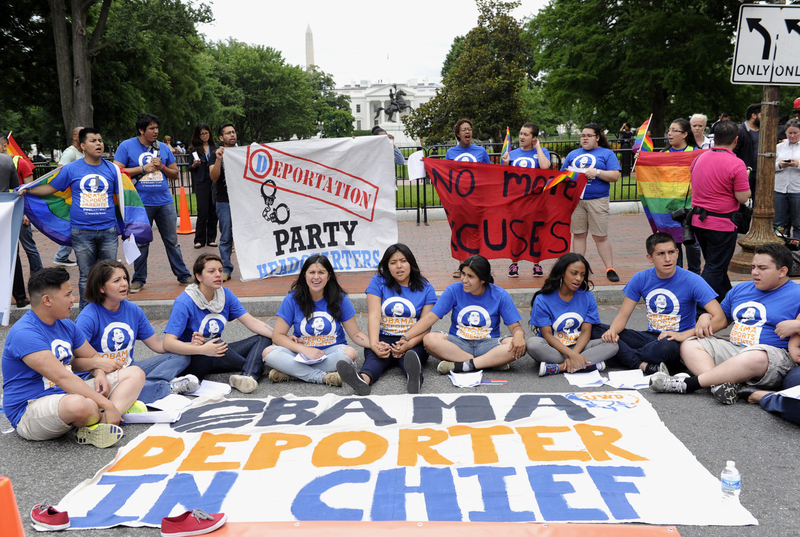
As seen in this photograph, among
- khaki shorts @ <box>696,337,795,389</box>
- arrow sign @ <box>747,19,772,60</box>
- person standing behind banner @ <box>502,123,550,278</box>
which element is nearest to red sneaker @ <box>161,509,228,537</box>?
khaki shorts @ <box>696,337,795,389</box>

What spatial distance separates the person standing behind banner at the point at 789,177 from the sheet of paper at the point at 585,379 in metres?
5.06

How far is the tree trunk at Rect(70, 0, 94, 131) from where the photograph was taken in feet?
57.5

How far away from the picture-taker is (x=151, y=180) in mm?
8531

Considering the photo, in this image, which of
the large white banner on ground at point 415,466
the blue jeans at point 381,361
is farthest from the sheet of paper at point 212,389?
the blue jeans at point 381,361

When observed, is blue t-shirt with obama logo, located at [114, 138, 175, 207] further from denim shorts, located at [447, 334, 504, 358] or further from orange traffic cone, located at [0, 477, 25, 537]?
orange traffic cone, located at [0, 477, 25, 537]

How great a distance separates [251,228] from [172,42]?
22385 mm

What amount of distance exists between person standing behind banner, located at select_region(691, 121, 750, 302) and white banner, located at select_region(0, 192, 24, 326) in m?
6.89

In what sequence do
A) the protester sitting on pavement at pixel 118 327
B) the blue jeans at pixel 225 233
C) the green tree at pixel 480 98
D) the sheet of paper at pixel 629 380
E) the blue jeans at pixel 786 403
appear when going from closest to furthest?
the blue jeans at pixel 786 403 → the protester sitting on pavement at pixel 118 327 → the sheet of paper at pixel 629 380 → the blue jeans at pixel 225 233 → the green tree at pixel 480 98

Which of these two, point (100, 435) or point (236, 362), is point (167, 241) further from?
point (100, 435)

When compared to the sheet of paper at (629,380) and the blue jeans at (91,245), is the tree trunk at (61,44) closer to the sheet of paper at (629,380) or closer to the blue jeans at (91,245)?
the blue jeans at (91,245)

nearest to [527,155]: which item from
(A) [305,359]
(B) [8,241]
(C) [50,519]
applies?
(A) [305,359]

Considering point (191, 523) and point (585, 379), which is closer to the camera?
point (191, 523)

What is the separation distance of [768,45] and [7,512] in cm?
841

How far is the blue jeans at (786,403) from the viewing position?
4.30m
